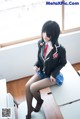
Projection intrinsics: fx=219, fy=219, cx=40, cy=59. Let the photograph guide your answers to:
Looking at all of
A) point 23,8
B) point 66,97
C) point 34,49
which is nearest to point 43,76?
point 66,97

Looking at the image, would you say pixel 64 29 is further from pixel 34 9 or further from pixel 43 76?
pixel 43 76

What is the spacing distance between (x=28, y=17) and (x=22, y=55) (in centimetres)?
49

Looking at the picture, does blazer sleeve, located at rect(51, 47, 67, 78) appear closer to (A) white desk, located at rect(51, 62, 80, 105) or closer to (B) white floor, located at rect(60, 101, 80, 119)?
(A) white desk, located at rect(51, 62, 80, 105)

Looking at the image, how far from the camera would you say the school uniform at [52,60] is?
1.88 m

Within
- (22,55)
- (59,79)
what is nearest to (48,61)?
(59,79)

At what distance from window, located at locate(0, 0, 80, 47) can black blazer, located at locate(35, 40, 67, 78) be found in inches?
31.5

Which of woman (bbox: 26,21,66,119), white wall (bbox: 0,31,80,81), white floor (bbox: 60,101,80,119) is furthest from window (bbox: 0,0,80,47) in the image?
A: white floor (bbox: 60,101,80,119)

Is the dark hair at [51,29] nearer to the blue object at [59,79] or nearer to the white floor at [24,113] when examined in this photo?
the blue object at [59,79]

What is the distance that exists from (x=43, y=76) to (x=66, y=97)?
1.20ft

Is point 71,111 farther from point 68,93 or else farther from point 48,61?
point 48,61

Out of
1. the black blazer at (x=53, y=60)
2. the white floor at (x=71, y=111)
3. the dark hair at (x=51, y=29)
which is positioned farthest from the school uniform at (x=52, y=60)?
the white floor at (x=71, y=111)

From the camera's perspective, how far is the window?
2.58 metres

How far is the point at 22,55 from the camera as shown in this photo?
9.29 ft

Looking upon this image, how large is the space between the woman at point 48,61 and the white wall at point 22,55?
0.72 meters
